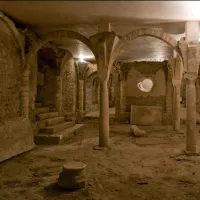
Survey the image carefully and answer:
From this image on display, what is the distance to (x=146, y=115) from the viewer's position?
1263cm

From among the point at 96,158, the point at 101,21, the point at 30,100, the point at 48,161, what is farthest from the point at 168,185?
the point at 30,100

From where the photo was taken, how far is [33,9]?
5.43m

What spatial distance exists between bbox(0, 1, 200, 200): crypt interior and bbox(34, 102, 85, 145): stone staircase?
1.3 inches

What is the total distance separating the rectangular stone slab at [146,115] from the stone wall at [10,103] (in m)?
7.16

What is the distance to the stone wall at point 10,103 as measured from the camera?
5.59 m

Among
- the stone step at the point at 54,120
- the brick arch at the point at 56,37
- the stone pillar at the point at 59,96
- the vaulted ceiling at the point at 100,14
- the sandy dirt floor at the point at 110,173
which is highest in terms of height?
the vaulted ceiling at the point at 100,14

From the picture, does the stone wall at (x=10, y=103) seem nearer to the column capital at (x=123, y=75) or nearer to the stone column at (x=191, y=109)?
the stone column at (x=191, y=109)

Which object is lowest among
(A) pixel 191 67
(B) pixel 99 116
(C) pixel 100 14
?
(B) pixel 99 116

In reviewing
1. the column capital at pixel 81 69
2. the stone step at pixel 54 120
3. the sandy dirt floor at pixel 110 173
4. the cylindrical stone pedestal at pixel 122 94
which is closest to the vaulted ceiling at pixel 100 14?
the stone step at pixel 54 120

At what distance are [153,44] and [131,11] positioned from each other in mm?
3655

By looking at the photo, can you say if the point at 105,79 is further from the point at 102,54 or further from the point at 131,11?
the point at 131,11

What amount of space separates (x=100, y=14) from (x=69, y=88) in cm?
685

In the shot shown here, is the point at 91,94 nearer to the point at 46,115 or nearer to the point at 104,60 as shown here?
the point at 46,115

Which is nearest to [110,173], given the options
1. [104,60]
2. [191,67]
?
[104,60]
